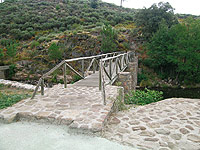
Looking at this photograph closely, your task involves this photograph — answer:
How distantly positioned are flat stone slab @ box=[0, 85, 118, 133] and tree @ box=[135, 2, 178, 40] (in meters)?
17.6

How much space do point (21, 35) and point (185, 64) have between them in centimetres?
2300

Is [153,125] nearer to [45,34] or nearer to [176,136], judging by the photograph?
[176,136]

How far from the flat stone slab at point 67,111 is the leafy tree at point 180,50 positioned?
14134 mm

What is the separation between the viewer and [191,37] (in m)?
16.1

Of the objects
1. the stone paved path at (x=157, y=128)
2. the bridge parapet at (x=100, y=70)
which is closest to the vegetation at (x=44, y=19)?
the bridge parapet at (x=100, y=70)

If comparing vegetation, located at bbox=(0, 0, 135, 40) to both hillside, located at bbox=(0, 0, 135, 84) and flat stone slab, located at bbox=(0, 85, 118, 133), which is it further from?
flat stone slab, located at bbox=(0, 85, 118, 133)

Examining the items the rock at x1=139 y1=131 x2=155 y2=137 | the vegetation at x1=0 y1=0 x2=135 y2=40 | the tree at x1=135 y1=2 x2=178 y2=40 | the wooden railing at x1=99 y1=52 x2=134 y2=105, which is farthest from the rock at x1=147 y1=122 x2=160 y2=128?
the vegetation at x1=0 y1=0 x2=135 y2=40

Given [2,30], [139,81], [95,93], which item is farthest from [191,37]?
[2,30]

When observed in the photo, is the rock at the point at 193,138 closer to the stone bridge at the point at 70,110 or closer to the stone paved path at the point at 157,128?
the stone paved path at the point at 157,128

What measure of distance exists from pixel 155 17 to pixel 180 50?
19.7ft

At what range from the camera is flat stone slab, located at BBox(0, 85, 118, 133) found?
3152 mm

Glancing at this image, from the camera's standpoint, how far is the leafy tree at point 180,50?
1603 cm

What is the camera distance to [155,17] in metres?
19.7

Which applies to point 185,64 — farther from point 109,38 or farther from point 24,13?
point 24,13
